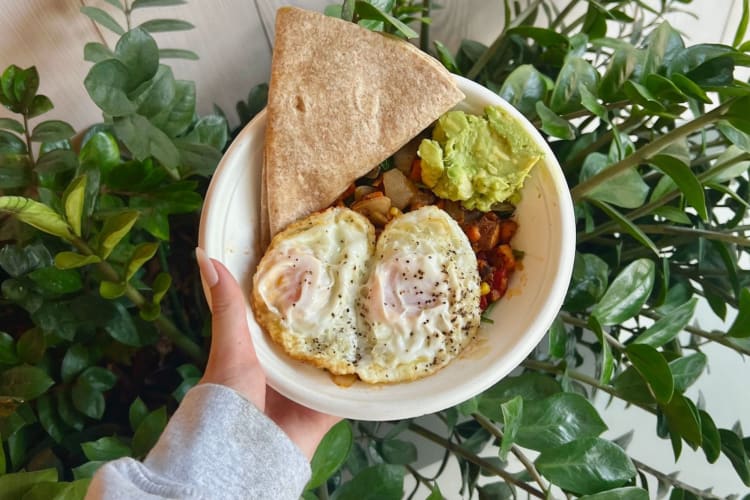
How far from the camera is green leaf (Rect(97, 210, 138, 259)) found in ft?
2.49

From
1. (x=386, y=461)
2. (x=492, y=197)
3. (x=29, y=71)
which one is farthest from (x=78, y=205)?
(x=386, y=461)

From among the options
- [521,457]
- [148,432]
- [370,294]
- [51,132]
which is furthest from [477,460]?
[51,132]

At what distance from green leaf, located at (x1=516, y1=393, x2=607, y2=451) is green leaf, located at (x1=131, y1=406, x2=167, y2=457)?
21.4 inches

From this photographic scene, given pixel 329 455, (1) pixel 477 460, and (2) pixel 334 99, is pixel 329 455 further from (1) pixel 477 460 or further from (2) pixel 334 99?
(2) pixel 334 99

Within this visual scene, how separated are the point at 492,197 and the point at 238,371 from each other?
0.42 m

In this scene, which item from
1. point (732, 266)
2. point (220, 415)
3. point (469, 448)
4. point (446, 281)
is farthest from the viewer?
point (469, 448)

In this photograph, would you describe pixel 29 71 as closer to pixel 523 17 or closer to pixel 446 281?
pixel 446 281

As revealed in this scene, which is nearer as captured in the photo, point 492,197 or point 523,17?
point 492,197

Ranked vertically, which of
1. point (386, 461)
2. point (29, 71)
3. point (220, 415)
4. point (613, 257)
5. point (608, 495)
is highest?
point (29, 71)

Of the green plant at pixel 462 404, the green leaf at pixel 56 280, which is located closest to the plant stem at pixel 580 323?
the green plant at pixel 462 404

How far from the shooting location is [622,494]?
0.89 metres

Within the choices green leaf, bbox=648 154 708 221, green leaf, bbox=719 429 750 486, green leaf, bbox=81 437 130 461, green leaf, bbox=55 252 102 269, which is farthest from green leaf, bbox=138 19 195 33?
green leaf, bbox=719 429 750 486

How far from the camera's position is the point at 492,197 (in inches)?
34.6

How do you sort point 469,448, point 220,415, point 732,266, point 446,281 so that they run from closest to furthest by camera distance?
point 220,415 < point 446,281 < point 732,266 < point 469,448
